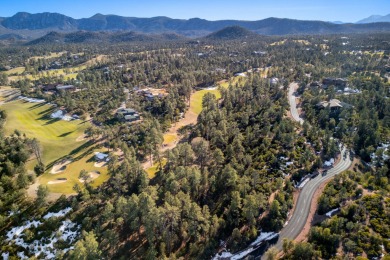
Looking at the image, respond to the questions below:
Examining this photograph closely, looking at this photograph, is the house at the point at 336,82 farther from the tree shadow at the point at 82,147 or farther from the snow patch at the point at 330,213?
the tree shadow at the point at 82,147

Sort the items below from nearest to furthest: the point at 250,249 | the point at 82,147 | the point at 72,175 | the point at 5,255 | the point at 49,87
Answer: the point at 5,255 < the point at 250,249 < the point at 72,175 < the point at 82,147 < the point at 49,87

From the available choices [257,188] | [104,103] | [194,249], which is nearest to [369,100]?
[257,188]

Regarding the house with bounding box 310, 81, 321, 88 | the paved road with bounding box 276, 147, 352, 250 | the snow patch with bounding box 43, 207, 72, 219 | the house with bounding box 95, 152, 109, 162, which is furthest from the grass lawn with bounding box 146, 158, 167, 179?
the house with bounding box 310, 81, 321, 88

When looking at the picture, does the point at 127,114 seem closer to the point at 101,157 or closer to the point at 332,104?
the point at 101,157

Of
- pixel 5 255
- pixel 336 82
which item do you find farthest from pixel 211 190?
pixel 336 82

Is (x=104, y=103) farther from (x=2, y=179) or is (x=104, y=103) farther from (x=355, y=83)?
(x=355, y=83)

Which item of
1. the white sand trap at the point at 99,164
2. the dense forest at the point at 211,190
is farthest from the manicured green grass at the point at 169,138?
the white sand trap at the point at 99,164
